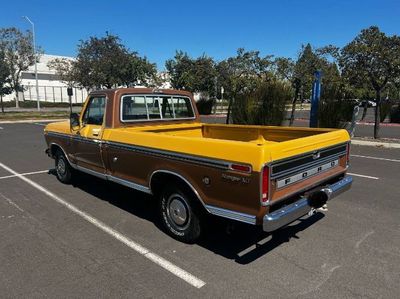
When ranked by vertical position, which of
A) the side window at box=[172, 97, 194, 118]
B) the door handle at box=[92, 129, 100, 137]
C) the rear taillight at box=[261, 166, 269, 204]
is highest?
the side window at box=[172, 97, 194, 118]

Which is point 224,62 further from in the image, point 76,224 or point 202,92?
point 76,224

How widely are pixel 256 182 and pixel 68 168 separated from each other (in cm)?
490

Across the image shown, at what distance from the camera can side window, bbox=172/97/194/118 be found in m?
6.72

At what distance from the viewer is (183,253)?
14.2ft

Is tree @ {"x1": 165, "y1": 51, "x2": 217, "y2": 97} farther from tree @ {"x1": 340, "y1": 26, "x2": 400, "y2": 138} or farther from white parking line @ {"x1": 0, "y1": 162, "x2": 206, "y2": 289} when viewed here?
white parking line @ {"x1": 0, "y1": 162, "x2": 206, "y2": 289}

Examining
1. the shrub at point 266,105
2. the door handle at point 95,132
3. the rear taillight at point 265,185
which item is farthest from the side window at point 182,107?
the shrub at point 266,105

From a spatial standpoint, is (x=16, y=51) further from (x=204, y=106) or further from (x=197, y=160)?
(x=197, y=160)

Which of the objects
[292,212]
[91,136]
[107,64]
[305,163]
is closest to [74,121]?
[91,136]

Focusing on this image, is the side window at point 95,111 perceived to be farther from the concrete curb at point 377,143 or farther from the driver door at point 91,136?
the concrete curb at point 377,143

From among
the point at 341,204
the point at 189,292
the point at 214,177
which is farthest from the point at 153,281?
the point at 341,204

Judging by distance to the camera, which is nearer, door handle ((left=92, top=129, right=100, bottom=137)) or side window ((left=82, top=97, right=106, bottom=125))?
door handle ((left=92, top=129, right=100, bottom=137))

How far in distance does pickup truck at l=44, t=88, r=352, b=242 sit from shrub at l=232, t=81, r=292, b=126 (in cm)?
861

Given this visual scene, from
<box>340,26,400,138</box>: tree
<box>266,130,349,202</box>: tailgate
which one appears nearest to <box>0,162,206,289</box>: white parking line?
<box>266,130,349,202</box>: tailgate

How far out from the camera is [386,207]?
596cm
